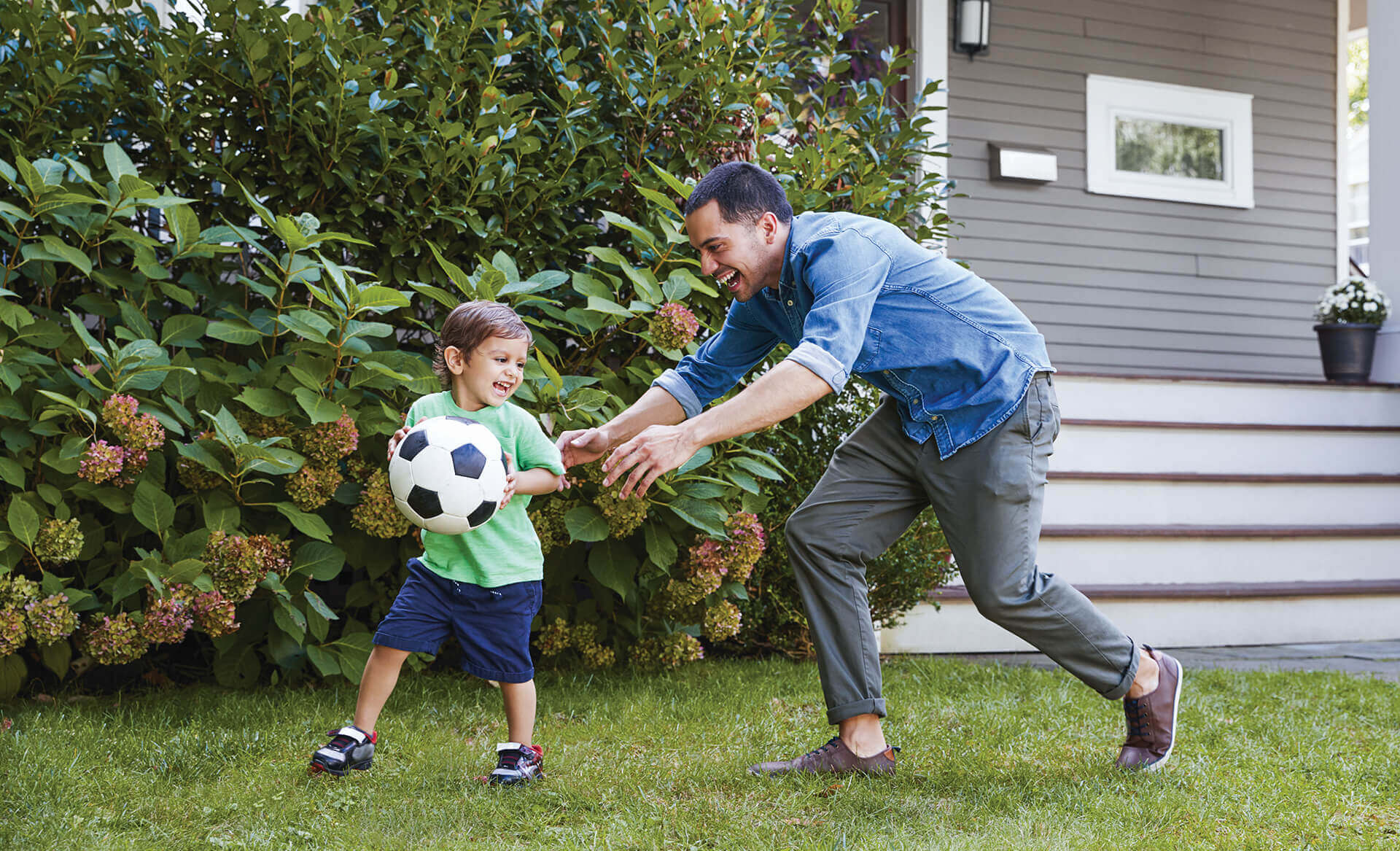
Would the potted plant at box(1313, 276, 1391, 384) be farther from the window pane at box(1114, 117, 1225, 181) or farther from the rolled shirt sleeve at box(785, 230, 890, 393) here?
the rolled shirt sleeve at box(785, 230, 890, 393)

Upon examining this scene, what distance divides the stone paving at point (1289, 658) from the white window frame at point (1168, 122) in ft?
10.9

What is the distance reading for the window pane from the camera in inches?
275

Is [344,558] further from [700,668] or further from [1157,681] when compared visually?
[1157,681]

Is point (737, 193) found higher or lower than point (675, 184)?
lower

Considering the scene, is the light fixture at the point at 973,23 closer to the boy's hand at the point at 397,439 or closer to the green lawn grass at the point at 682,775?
the green lawn grass at the point at 682,775

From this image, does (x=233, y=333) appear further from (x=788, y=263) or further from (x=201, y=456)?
(x=788, y=263)

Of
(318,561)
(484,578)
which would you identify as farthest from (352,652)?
(484,578)

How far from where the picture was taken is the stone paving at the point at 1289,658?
13.2 feet

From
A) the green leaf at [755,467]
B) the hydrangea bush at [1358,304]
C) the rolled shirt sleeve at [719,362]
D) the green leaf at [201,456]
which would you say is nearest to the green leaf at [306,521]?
the green leaf at [201,456]

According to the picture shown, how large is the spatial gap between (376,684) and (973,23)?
5418 mm

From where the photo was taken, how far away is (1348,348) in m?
6.11

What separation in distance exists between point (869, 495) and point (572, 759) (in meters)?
0.92

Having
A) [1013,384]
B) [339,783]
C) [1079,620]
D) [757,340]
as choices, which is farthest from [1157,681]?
[339,783]

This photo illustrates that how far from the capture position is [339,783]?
229cm
